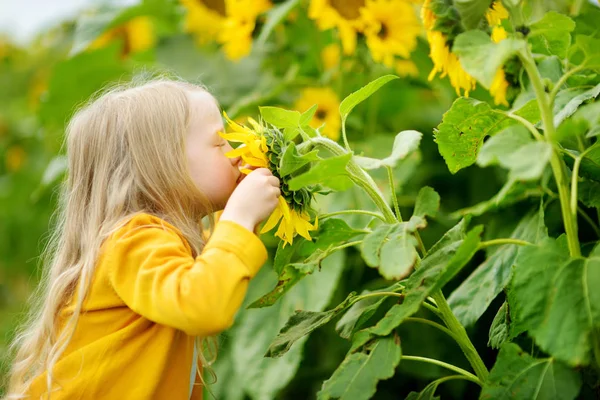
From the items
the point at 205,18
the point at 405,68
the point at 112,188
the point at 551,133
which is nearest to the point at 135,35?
the point at 205,18

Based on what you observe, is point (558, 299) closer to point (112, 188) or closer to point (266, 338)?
point (112, 188)

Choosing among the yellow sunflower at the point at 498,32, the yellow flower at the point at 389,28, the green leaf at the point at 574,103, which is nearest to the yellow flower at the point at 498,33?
the yellow sunflower at the point at 498,32

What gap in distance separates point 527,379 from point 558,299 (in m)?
0.10

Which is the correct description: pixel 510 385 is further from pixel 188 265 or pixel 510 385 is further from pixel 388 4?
pixel 388 4

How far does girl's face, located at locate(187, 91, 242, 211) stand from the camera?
90cm

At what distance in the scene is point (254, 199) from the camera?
78cm

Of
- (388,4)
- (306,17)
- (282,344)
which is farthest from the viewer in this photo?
(306,17)

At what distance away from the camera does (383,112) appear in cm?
179

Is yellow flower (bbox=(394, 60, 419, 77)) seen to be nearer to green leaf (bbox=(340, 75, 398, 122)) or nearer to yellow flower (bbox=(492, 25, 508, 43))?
yellow flower (bbox=(492, 25, 508, 43))

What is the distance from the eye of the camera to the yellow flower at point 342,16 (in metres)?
1.44

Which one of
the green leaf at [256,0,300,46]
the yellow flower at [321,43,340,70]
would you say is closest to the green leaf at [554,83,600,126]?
the green leaf at [256,0,300,46]

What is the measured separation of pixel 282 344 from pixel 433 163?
0.92 meters

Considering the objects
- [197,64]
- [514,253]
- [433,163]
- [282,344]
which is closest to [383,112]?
[433,163]

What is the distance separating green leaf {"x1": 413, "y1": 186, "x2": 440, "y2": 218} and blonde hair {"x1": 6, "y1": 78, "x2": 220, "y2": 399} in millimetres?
272
